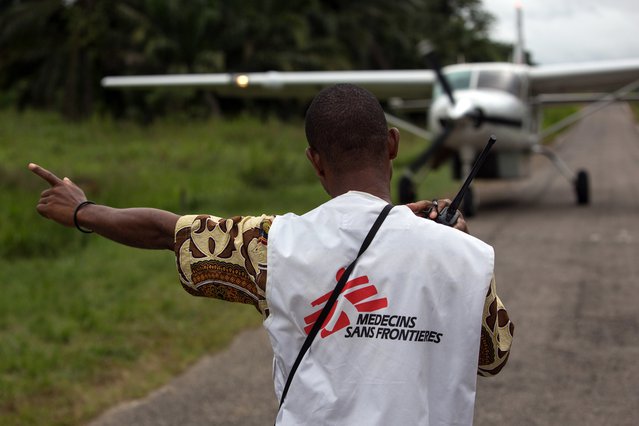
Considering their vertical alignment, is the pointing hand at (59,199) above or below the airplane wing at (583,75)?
below

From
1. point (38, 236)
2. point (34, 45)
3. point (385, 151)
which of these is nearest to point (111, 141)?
point (34, 45)

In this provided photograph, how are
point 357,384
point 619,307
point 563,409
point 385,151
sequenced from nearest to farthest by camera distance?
point 357,384 → point 385,151 → point 563,409 → point 619,307

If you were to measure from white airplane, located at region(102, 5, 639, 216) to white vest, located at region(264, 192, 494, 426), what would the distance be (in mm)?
11944

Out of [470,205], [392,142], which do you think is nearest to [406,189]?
[470,205]

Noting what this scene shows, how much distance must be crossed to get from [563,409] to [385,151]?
3305 millimetres

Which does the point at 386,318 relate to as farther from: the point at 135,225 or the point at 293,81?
the point at 293,81

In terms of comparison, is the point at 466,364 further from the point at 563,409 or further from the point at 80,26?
the point at 80,26

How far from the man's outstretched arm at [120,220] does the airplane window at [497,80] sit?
13252mm

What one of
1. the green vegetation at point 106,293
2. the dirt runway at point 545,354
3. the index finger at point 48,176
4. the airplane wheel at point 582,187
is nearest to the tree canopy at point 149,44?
the green vegetation at point 106,293

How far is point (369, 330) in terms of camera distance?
1.74 metres

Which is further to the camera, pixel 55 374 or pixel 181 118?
pixel 181 118

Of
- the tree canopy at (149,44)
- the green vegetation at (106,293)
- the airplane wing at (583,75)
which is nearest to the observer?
the green vegetation at (106,293)

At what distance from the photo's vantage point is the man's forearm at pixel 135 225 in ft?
6.57

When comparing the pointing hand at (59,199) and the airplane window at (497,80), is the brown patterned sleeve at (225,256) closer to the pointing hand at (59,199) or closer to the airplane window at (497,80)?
the pointing hand at (59,199)
